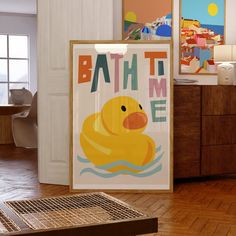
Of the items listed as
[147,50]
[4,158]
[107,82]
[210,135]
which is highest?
[147,50]

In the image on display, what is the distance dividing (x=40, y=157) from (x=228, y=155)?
1.99 m

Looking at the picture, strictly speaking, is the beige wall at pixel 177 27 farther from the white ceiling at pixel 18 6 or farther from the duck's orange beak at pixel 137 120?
the white ceiling at pixel 18 6

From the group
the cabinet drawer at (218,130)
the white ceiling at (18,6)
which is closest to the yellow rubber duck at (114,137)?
the cabinet drawer at (218,130)

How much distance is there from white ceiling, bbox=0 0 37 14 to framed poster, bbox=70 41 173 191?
20.5 ft

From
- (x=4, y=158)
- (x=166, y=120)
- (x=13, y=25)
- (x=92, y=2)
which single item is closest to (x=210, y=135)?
(x=166, y=120)

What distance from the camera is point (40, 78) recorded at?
500 cm

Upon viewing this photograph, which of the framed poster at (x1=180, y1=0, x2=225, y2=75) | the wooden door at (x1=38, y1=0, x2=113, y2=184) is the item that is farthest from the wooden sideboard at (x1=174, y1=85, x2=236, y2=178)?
the wooden door at (x1=38, y1=0, x2=113, y2=184)

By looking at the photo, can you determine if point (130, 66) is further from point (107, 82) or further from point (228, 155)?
point (228, 155)

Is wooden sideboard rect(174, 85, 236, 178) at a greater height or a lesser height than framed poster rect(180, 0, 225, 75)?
lesser

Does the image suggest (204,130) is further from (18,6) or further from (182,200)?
(18,6)

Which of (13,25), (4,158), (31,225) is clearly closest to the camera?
(31,225)

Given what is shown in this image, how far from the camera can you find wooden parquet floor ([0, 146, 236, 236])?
342 centimetres

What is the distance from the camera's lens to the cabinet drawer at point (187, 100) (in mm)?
4938

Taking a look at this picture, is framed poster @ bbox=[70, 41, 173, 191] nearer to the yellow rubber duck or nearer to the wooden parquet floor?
the yellow rubber duck
